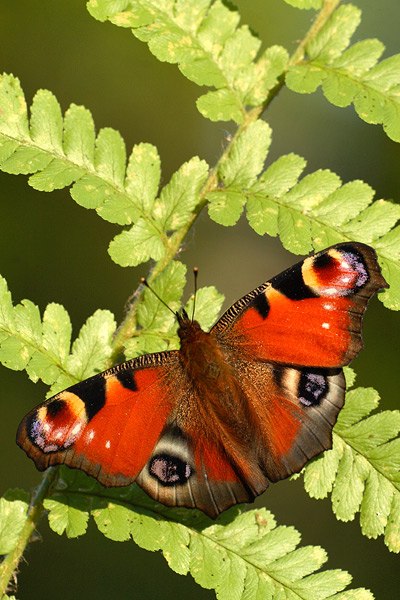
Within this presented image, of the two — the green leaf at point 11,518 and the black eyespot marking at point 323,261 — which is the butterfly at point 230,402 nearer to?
the black eyespot marking at point 323,261

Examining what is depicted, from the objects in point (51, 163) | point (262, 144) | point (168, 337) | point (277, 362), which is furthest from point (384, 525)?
point (51, 163)

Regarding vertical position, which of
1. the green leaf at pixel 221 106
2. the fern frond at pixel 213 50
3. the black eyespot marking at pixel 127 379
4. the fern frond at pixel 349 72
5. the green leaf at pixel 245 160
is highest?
the fern frond at pixel 349 72

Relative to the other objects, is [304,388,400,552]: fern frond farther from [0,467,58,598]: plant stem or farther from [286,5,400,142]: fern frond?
[286,5,400,142]: fern frond

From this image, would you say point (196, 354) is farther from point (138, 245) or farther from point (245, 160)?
point (245, 160)

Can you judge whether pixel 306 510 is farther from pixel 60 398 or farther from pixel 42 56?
pixel 42 56

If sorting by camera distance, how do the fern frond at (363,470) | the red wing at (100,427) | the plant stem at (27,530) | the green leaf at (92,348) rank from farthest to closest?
the green leaf at (92,348) < the fern frond at (363,470) < the plant stem at (27,530) < the red wing at (100,427)

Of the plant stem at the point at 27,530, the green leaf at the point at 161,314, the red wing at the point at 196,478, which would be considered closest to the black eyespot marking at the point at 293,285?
the green leaf at the point at 161,314

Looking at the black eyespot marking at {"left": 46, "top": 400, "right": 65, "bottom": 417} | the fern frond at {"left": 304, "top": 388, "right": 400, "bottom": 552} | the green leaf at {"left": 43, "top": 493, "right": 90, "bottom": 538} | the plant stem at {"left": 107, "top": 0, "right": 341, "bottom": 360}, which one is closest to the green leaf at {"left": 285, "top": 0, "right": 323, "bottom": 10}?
the plant stem at {"left": 107, "top": 0, "right": 341, "bottom": 360}
